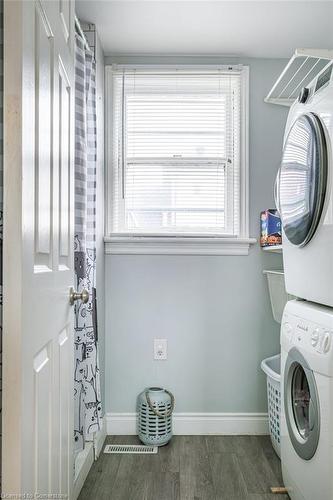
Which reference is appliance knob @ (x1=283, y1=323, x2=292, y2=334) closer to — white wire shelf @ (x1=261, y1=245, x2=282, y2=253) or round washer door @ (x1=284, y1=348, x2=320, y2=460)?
round washer door @ (x1=284, y1=348, x2=320, y2=460)

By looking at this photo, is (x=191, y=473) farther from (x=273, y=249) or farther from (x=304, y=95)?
(x=304, y=95)

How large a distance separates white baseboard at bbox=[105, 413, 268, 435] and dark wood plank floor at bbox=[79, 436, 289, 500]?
0.08 metres

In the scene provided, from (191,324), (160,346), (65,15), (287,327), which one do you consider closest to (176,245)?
(191,324)

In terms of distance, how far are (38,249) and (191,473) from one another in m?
1.56

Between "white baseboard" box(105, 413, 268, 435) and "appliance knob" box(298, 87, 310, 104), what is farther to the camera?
"white baseboard" box(105, 413, 268, 435)

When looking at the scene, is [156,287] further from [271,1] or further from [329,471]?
[271,1]

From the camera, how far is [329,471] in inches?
53.0

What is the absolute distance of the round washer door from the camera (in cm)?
148

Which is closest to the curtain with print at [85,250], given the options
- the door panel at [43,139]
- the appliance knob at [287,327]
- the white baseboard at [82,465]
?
the white baseboard at [82,465]

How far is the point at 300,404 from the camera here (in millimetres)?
1700

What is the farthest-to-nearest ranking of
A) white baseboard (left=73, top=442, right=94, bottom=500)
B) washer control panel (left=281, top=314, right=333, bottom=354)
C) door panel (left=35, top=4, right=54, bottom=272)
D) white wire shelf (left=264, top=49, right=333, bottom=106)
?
white wire shelf (left=264, top=49, right=333, bottom=106) → white baseboard (left=73, top=442, right=94, bottom=500) → washer control panel (left=281, top=314, right=333, bottom=354) → door panel (left=35, top=4, right=54, bottom=272)

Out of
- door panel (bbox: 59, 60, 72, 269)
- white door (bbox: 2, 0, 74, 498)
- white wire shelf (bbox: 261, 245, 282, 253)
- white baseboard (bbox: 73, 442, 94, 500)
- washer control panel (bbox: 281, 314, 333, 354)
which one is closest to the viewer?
white door (bbox: 2, 0, 74, 498)

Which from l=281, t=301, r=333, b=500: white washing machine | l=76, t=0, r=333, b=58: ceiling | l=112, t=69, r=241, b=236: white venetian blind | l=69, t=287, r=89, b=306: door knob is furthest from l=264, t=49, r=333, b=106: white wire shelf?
l=69, t=287, r=89, b=306: door knob

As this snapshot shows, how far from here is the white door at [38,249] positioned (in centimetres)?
86
